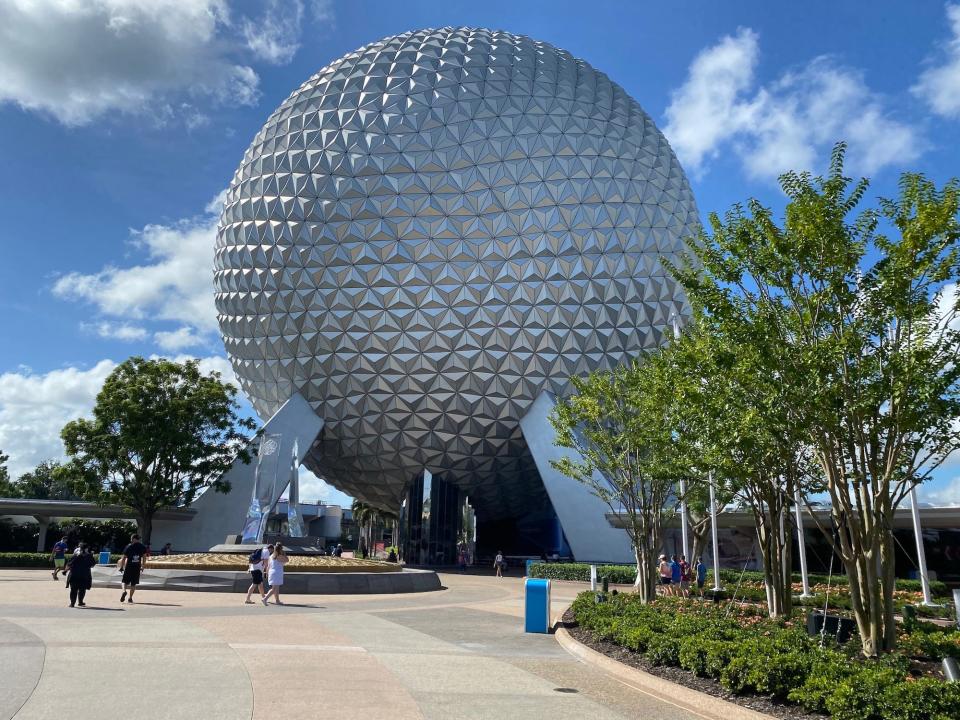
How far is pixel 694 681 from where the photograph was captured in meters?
8.85

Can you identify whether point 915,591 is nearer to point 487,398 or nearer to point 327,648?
point 487,398

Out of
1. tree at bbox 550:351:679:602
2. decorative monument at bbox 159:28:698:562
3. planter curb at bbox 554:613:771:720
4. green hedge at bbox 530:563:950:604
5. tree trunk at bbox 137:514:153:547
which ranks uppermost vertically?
decorative monument at bbox 159:28:698:562

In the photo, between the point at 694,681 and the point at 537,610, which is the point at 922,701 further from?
the point at 537,610

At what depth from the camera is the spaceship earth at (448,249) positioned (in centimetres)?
3581

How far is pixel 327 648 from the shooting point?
10555mm

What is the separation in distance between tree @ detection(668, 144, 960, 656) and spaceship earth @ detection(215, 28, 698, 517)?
2321cm

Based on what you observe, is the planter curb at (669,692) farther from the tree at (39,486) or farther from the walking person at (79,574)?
the tree at (39,486)

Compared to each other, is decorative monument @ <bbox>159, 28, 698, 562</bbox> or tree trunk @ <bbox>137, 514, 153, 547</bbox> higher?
decorative monument @ <bbox>159, 28, 698, 562</bbox>

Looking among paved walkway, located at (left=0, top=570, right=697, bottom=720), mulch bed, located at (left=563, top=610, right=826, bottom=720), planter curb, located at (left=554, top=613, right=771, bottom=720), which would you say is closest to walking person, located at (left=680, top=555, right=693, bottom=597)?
paved walkway, located at (left=0, top=570, right=697, bottom=720)

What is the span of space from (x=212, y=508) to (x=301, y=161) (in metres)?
19.1

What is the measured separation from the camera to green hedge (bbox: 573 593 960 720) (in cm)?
664

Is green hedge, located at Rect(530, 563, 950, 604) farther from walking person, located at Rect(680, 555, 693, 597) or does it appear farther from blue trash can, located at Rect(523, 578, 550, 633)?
blue trash can, located at Rect(523, 578, 550, 633)

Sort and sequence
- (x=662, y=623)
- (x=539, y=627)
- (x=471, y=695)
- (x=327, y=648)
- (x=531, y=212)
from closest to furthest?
1. (x=471, y=695)
2. (x=327, y=648)
3. (x=662, y=623)
4. (x=539, y=627)
5. (x=531, y=212)

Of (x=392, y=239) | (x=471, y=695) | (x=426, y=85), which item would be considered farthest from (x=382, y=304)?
(x=471, y=695)
